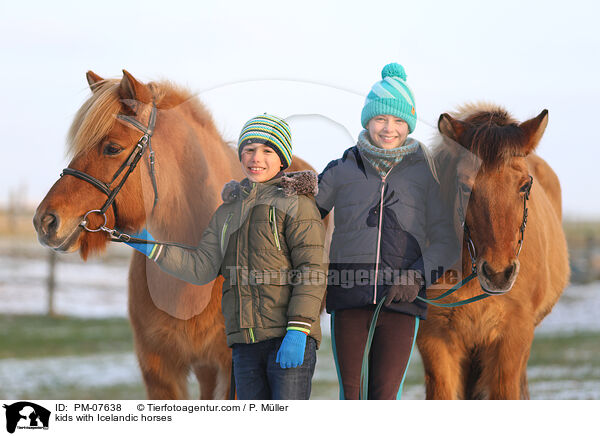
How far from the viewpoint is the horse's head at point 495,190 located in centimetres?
296

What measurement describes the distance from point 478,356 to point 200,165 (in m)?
2.06

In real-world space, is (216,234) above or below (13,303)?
below

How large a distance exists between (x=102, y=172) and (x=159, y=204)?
0.36 m

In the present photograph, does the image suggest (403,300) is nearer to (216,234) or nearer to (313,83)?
(216,234)

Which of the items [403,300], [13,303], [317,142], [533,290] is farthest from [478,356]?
[13,303]

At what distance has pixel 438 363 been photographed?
357 cm

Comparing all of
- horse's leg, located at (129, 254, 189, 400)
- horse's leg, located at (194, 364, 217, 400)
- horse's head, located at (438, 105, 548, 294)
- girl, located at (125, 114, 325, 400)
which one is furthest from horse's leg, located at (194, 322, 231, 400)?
horse's head, located at (438, 105, 548, 294)

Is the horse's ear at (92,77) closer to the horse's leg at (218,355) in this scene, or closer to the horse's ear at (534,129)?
the horse's leg at (218,355)

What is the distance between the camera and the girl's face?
114 inches

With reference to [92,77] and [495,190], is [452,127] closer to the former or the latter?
[495,190]

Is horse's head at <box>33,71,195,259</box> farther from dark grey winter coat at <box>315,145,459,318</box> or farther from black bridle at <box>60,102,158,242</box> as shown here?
dark grey winter coat at <box>315,145,459,318</box>

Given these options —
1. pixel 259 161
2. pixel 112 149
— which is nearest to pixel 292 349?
pixel 259 161
